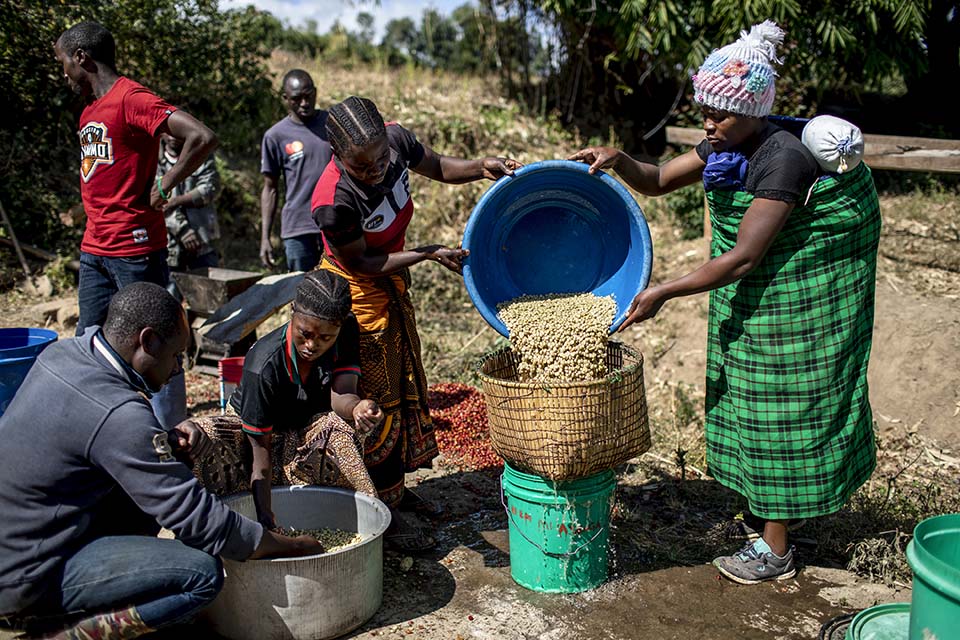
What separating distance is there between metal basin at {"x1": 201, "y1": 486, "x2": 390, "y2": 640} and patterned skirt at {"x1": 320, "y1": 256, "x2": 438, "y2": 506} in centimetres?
54

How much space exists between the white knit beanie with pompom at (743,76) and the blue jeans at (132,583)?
2401 mm

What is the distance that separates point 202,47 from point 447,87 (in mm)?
3574

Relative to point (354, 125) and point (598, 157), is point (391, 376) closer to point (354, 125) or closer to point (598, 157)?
point (354, 125)

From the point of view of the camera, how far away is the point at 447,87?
39.7 feet

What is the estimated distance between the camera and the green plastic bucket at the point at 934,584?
219cm

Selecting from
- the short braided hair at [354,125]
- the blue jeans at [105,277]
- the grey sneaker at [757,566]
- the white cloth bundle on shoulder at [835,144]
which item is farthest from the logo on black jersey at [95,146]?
the grey sneaker at [757,566]

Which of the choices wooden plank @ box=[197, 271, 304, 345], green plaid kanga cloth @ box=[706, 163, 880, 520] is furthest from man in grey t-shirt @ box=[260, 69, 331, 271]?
green plaid kanga cloth @ box=[706, 163, 880, 520]

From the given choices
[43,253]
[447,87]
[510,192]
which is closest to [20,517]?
[510,192]

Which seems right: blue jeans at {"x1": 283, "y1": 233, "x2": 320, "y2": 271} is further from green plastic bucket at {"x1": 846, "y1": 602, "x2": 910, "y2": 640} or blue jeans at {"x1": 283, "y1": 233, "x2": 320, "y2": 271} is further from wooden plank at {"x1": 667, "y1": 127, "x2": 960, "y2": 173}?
green plastic bucket at {"x1": 846, "y1": 602, "x2": 910, "y2": 640}

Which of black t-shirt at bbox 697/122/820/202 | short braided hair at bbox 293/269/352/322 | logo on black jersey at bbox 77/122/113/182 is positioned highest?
logo on black jersey at bbox 77/122/113/182

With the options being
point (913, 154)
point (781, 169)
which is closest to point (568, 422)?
point (781, 169)

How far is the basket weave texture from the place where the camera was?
10.2 feet

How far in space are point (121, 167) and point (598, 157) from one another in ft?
7.61

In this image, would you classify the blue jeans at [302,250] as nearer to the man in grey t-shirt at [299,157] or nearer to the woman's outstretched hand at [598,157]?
the man in grey t-shirt at [299,157]
